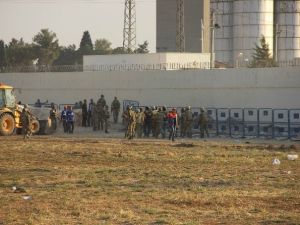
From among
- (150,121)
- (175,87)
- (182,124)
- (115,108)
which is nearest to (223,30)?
(175,87)

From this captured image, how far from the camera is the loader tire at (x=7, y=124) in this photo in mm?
35219

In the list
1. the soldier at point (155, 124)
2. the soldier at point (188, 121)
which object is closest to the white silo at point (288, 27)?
the soldier at point (188, 121)

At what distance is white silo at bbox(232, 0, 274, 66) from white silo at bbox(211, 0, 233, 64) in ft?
2.33

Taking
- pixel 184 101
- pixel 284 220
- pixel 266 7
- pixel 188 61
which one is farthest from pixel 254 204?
pixel 266 7

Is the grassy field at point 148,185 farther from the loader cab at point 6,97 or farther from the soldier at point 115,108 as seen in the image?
the soldier at point 115,108

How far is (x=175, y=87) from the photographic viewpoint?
44781 mm

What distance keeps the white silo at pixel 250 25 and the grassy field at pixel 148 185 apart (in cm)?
4473

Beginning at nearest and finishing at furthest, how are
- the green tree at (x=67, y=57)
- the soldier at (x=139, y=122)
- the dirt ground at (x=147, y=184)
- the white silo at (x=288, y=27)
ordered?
the dirt ground at (x=147, y=184), the soldier at (x=139, y=122), the white silo at (x=288, y=27), the green tree at (x=67, y=57)

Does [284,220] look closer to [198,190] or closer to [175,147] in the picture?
[198,190]

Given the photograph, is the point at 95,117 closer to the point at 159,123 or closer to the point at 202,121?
the point at 159,123

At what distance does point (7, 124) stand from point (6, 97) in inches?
53.1

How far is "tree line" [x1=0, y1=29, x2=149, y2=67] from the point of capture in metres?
103

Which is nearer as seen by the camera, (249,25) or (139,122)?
(139,122)

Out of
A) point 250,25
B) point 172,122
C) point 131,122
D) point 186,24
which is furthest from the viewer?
point 186,24
